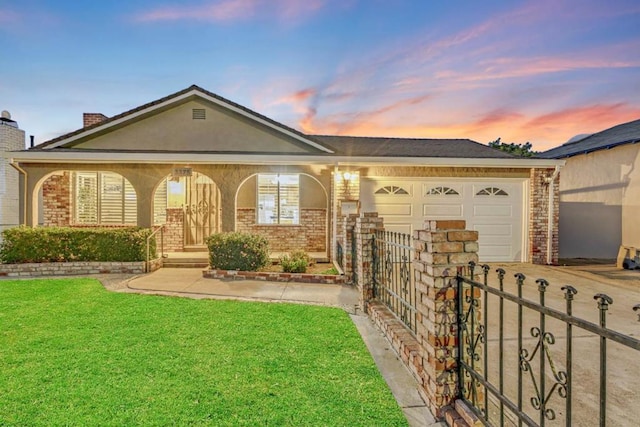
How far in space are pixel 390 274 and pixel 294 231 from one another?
7.49 metres

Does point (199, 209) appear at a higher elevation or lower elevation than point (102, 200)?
lower

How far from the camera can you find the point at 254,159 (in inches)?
366

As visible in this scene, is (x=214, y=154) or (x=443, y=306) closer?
(x=443, y=306)

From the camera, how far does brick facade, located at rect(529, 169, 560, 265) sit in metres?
9.88

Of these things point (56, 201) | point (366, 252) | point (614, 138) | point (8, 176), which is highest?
point (614, 138)

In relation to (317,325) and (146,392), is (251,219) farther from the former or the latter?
(146,392)

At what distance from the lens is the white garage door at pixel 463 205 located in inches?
395

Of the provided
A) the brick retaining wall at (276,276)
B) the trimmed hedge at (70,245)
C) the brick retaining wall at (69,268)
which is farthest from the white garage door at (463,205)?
the brick retaining wall at (69,268)

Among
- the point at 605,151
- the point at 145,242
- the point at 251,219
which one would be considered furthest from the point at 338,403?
the point at 605,151

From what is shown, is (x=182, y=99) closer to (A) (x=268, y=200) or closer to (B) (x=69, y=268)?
(A) (x=268, y=200)

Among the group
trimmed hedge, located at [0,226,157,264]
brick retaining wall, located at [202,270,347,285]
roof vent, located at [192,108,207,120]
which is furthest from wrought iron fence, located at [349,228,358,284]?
roof vent, located at [192,108,207,120]

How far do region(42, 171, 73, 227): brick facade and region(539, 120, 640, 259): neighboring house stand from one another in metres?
16.6

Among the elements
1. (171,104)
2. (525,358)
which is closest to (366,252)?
(525,358)

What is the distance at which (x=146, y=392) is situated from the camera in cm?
288
